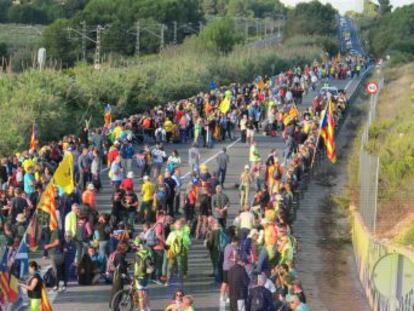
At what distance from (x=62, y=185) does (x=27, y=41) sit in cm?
9721

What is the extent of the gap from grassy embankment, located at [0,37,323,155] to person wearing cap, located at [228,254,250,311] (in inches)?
751

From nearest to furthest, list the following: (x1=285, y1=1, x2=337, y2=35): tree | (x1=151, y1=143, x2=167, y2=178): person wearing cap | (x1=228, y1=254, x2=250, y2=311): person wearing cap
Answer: (x1=228, y1=254, x2=250, y2=311): person wearing cap
(x1=151, y1=143, x2=167, y2=178): person wearing cap
(x1=285, y1=1, x2=337, y2=35): tree

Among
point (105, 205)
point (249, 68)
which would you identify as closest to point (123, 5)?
point (249, 68)

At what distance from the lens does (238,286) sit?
15.8 meters

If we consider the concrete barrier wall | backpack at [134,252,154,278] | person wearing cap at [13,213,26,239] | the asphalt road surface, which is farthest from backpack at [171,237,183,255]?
the concrete barrier wall

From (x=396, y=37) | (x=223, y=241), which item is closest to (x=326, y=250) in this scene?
(x=223, y=241)

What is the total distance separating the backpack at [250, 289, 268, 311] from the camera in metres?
14.4

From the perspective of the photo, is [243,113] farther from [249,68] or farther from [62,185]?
[249,68]

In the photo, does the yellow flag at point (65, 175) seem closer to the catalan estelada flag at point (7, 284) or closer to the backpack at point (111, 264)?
the backpack at point (111, 264)

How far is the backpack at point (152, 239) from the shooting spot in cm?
1817

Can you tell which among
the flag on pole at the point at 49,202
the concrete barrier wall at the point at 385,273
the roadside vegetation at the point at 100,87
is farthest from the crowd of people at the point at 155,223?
the roadside vegetation at the point at 100,87

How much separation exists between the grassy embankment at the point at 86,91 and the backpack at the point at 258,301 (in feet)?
67.0

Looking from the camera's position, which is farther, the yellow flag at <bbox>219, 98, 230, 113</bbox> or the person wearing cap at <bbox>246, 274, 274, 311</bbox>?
the yellow flag at <bbox>219, 98, 230, 113</bbox>

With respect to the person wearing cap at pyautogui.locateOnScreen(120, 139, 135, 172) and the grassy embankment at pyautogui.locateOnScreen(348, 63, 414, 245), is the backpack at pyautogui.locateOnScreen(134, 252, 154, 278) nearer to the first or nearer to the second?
the grassy embankment at pyautogui.locateOnScreen(348, 63, 414, 245)
